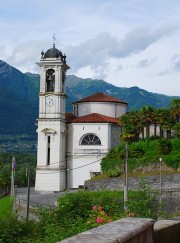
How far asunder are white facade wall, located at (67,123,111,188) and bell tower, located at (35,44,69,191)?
99cm

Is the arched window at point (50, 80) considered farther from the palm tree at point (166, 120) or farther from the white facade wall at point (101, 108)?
the palm tree at point (166, 120)

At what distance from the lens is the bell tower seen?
5353 cm

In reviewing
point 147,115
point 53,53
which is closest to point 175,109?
point 147,115

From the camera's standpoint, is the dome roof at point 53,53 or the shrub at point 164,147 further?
the dome roof at point 53,53

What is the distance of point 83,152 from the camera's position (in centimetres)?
5569

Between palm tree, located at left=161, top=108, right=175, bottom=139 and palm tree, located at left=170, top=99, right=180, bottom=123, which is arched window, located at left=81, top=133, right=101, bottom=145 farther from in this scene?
palm tree, located at left=170, top=99, right=180, bottom=123

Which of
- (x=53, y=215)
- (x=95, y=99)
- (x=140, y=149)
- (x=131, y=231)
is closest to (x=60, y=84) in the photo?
(x=95, y=99)

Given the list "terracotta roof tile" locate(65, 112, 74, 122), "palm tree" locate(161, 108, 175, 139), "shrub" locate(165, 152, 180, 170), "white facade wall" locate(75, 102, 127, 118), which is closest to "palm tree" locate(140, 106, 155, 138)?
"palm tree" locate(161, 108, 175, 139)

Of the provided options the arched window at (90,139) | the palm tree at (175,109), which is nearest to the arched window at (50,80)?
A: the arched window at (90,139)

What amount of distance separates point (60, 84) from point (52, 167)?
9393mm

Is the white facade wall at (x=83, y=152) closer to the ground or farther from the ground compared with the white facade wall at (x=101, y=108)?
closer to the ground

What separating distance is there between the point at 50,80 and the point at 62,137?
6684 mm

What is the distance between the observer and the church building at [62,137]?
177 feet

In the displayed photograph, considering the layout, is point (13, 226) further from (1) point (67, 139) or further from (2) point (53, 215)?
(1) point (67, 139)
